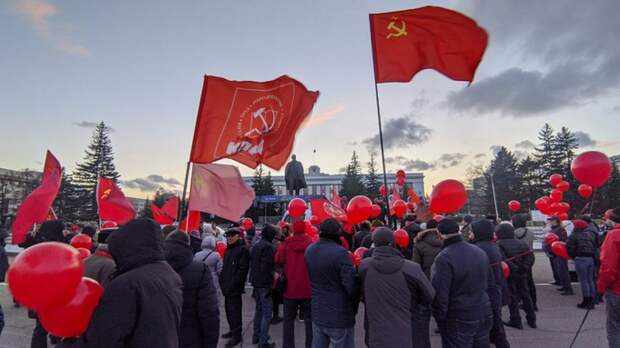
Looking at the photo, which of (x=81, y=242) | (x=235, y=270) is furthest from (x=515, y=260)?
(x=81, y=242)

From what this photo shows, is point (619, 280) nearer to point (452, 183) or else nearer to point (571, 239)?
point (452, 183)

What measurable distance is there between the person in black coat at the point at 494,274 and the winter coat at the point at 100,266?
450cm

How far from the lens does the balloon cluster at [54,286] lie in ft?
5.43

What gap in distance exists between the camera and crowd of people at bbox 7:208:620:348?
226 centimetres

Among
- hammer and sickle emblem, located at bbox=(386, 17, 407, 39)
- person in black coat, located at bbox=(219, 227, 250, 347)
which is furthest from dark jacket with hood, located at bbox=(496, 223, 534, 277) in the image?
person in black coat, located at bbox=(219, 227, 250, 347)

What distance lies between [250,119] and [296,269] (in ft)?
8.30

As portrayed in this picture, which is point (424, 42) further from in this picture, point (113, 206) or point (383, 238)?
point (113, 206)

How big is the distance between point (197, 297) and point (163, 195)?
204 feet

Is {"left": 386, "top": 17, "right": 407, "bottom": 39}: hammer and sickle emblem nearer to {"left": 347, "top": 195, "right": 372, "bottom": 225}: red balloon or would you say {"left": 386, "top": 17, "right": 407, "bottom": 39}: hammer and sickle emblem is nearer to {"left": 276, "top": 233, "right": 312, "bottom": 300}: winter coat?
{"left": 347, "top": 195, "right": 372, "bottom": 225}: red balloon

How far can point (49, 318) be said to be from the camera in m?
1.86

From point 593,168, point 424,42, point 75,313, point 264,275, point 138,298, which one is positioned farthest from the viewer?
point 424,42

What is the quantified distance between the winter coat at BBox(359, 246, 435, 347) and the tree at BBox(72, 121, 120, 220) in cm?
4845

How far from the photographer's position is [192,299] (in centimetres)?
397

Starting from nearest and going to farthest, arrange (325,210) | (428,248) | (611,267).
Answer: (611,267), (428,248), (325,210)
